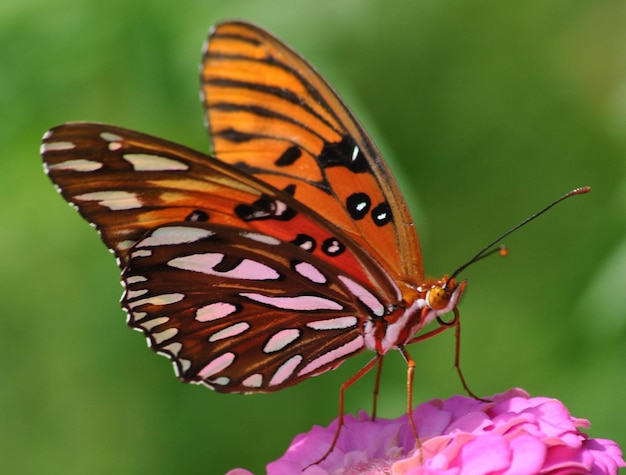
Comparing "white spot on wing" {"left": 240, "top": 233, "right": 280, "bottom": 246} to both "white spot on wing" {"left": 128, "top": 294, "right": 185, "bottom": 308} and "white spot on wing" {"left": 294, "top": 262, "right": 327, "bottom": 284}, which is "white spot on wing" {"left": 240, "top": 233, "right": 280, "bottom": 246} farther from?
"white spot on wing" {"left": 128, "top": 294, "right": 185, "bottom": 308}

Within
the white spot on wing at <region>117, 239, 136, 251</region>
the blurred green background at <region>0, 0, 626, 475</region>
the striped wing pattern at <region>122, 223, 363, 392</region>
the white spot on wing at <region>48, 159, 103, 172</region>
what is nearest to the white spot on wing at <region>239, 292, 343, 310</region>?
the striped wing pattern at <region>122, 223, 363, 392</region>

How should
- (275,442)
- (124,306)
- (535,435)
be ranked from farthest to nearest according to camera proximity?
(275,442) < (124,306) < (535,435)

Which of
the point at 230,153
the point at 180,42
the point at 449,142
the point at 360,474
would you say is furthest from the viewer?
the point at 449,142

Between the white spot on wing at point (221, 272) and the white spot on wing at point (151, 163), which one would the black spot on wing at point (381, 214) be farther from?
the white spot on wing at point (151, 163)

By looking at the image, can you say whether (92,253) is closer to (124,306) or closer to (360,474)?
(124,306)

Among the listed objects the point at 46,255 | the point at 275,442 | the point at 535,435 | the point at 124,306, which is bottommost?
the point at 275,442

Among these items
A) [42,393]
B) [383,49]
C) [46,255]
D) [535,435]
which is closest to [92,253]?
[46,255]

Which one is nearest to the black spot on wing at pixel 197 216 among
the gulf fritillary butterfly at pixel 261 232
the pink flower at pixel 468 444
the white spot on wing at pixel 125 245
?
the gulf fritillary butterfly at pixel 261 232
